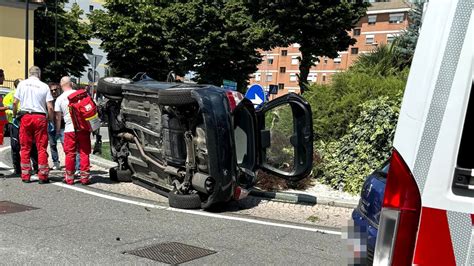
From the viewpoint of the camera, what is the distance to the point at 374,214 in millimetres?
2607

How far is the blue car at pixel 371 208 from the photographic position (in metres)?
2.53

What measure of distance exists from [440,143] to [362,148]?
7.24m

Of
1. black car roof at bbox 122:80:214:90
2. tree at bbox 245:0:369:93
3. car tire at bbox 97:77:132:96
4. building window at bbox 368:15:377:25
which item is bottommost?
car tire at bbox 97:77:132:96

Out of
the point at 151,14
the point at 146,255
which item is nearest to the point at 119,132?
the point at 146,255

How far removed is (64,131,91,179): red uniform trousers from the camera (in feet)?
26.8

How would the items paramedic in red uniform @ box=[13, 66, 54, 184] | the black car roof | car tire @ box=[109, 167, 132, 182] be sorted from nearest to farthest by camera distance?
the black car roof, paramedic in red uniform @ box=[13, 66, 54, 184], car tire @ box=[109, 167, 132, 182]

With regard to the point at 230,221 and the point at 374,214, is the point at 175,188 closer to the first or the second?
the point at 230,221

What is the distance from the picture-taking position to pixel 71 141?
8.19 metres

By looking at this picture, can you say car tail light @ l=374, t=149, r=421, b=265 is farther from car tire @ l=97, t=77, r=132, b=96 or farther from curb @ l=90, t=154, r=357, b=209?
car tire @ l=97, t=77, r=132, b=96

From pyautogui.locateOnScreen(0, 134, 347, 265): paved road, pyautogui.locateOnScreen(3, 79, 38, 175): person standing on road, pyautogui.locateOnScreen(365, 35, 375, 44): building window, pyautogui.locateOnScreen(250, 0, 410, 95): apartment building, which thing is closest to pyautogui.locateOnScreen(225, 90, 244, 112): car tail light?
pyautogui.locateOnScreen(0, 134, 347, 265): paved road

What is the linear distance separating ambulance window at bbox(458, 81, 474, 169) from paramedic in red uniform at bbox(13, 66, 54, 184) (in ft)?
24.4

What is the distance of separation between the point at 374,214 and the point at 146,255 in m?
2.91

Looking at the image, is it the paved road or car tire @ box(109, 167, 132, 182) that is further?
car tire @ box(109, 167, 132, 182)

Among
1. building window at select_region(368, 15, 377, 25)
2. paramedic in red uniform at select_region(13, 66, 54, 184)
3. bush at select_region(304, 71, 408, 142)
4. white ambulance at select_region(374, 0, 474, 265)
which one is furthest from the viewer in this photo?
building window at select_region(368, 15, 377, 25)
